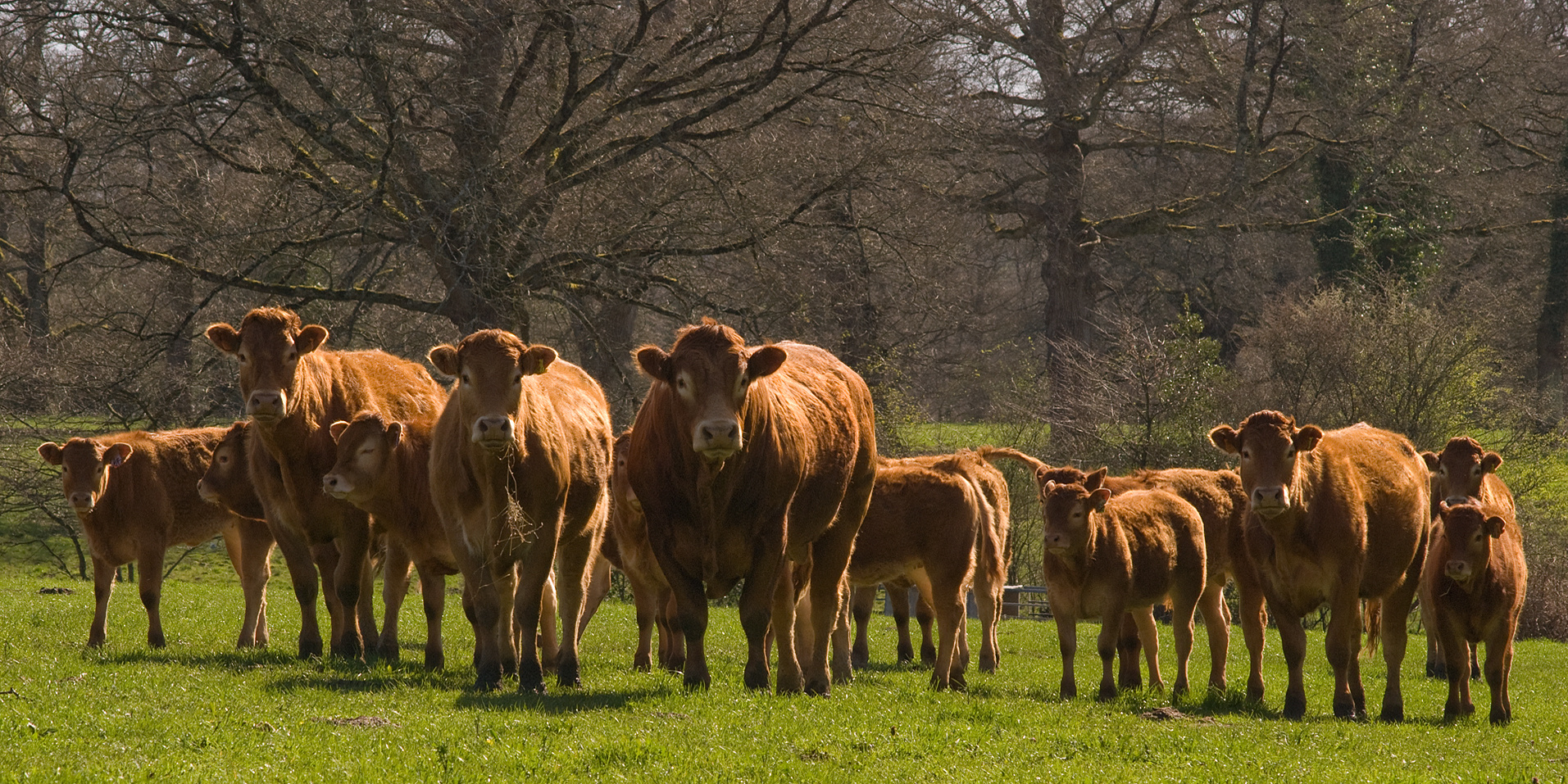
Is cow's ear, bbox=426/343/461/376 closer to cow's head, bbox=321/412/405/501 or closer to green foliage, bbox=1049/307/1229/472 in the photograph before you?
cow's head, bbox=321/412/405/501

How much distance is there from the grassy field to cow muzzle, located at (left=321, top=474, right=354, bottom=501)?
48.6 inches

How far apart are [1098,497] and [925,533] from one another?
5.66 ft

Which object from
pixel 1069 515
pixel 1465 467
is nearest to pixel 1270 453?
pixel 1069 515

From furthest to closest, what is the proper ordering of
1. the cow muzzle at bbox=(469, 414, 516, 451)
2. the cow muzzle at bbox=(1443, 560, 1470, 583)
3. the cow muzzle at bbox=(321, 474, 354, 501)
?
the cow muzzle at bbox=(1443, 560, 1470, 583) → the cow muzzle at bbox=(321, 474, 354, 501) → the cow muzzle at bbox=(469, 414, 516, 451)

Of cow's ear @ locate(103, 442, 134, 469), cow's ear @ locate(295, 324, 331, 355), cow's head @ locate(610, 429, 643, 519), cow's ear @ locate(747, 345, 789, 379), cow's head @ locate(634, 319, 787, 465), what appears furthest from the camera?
cow's ear @ locate(103, 442, 134, 469)

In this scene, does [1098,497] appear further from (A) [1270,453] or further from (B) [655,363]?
(B) [655,363]

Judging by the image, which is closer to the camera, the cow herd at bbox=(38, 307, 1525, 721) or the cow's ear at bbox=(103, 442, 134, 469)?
the cow herd at bbox=(38, 307, 1525, 721)

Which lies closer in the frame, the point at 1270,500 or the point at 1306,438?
the point at 1270,500

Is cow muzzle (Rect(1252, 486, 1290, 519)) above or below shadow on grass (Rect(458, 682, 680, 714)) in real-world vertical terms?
above

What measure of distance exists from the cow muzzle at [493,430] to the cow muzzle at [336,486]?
84.2 inches

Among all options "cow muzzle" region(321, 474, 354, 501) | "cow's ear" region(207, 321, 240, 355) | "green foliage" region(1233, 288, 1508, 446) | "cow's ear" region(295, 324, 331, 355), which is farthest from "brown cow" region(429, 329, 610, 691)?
"green foliage" region(1233, 288, 1508, 446)

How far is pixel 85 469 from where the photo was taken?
12.2 metres

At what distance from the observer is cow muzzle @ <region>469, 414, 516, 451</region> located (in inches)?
323

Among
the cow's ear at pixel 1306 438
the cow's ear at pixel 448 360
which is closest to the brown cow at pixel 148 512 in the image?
the cow's ear at pixel 448 360
